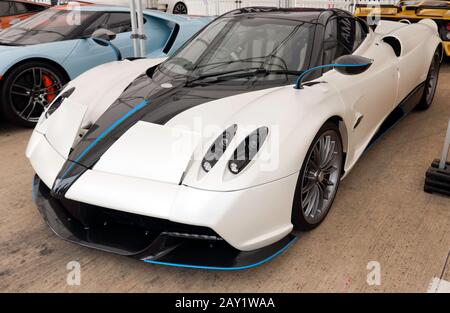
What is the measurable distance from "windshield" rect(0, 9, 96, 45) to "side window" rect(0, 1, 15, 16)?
182cm

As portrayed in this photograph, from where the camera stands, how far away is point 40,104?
4.12 meters

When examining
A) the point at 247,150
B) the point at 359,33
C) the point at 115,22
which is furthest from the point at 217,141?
the point at 115,22

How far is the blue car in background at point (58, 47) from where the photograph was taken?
154 inches

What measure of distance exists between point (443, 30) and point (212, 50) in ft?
15.9

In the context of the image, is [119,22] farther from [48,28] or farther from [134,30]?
[48,28]

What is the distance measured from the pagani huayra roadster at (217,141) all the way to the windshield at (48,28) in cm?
162

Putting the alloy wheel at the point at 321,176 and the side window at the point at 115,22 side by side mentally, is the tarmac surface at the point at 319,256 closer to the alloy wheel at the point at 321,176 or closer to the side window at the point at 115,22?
the alloy wheel at the point at 321,176

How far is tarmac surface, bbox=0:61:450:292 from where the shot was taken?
76.0 inches

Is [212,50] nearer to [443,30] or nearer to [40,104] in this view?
[40,104]

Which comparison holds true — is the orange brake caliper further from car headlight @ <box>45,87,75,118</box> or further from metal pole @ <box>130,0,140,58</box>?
car headlight @ <box>45,87,75,118</box>

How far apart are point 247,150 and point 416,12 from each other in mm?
5714

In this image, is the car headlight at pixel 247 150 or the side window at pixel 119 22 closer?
the car headlight at pixel 247 150

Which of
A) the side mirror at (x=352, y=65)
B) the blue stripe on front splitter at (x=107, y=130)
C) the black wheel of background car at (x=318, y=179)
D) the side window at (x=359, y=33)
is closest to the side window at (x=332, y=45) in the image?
the side window at (x=359, y=33)
